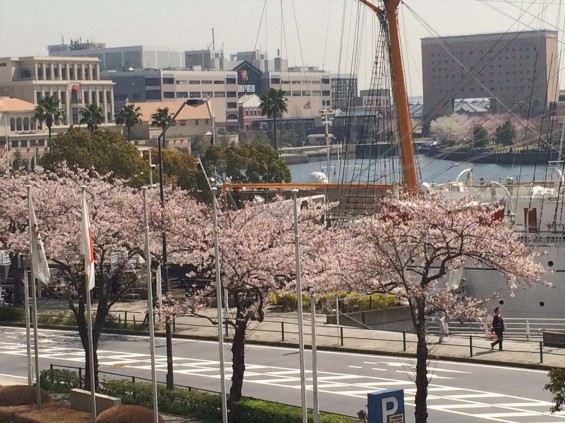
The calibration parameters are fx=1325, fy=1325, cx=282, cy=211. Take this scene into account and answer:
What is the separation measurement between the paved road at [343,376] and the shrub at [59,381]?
7.70ft

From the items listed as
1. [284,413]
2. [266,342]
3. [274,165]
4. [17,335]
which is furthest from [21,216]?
[274,165]

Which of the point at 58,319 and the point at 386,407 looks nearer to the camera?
the point at 386,407

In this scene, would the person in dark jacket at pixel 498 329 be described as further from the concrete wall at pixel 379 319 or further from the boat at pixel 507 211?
the concrete wall at pixel 379 319

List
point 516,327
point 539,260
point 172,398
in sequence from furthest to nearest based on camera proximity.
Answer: point 539,260 → point 516,327 → point 172,398

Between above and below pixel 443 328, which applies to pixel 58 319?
below

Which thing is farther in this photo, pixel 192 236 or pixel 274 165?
pixel 274 165

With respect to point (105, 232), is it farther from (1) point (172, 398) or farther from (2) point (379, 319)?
(2) point (379, 319)

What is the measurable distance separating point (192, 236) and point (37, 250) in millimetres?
4172

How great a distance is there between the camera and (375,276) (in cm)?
3047

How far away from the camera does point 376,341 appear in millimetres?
43938

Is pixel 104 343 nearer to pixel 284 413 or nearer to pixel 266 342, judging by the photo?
pixel 266 342

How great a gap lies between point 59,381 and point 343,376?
8650 mm

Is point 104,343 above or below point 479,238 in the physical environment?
below

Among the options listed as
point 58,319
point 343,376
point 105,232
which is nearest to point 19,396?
point 105,232
